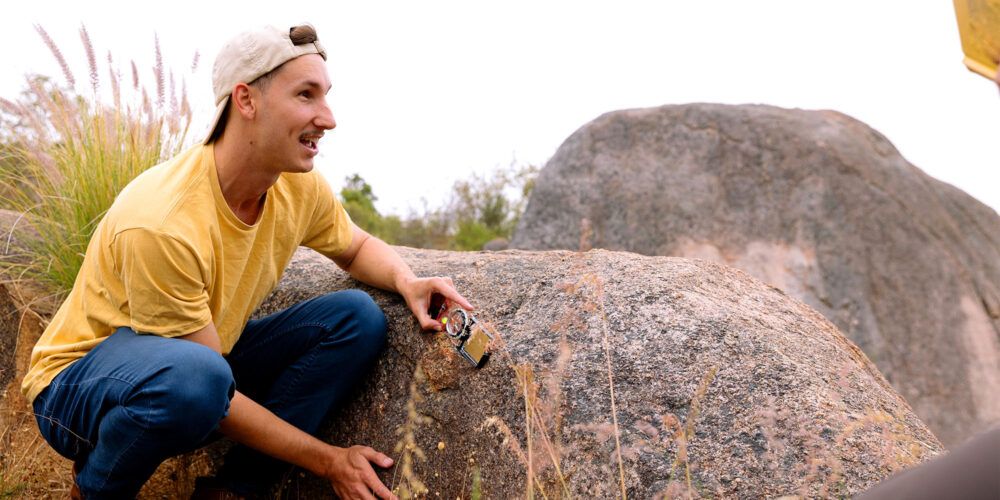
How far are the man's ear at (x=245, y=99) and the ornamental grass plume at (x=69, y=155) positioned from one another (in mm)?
1942

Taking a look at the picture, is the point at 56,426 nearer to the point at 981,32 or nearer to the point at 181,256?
the point at 181,256

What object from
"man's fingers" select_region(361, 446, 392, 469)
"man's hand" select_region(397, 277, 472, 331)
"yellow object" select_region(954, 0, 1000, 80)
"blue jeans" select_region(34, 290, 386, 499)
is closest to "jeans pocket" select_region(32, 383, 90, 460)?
"blue jeans" select_region(34, 290, 386, 499)

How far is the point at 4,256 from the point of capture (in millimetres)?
4754

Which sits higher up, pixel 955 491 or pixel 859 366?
pixel 955 491

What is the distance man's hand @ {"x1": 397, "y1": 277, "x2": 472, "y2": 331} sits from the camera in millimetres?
3285

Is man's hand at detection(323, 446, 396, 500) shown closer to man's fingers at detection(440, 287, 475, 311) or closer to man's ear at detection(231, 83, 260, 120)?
man's fingers at detection(440, 287, 475, 311)

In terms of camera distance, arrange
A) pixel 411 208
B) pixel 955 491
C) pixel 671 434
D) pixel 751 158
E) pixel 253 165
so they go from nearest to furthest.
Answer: pixel 955 491 < pixel 671 434 < pixel 253 165 < pixel 751 158 < pixel 411 208

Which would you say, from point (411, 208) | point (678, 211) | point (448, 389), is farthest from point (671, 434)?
point (411, 208)

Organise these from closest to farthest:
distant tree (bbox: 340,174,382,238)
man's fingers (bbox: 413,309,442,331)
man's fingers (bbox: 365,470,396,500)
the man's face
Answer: the man's face → man's fingers (bbox: 365,470,396,500) → man's fingers (bbox: 413,309,442,331) → distant tree (bbox: 340,174,382,238)

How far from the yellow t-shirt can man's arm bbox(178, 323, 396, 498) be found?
0.19m

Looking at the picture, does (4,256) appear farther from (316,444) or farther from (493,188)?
(493,188)

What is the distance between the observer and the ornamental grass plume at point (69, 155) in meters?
4.76

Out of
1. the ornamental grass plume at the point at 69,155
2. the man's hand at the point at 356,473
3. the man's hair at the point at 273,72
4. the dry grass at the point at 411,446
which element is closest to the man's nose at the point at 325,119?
the man's hair at the point at 273,72

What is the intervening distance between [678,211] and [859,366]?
12.8 feet
